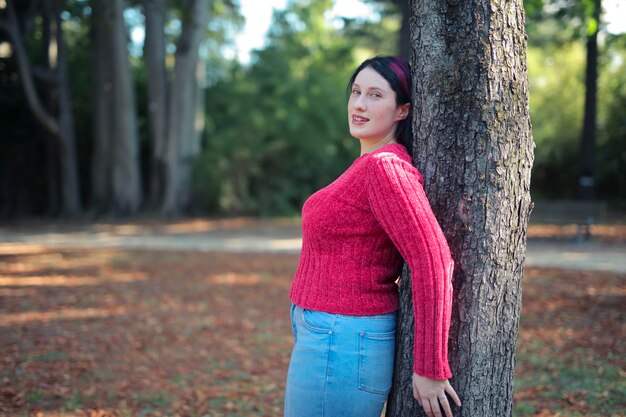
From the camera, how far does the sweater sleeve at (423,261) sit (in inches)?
67.6

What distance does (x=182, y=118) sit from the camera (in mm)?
18125

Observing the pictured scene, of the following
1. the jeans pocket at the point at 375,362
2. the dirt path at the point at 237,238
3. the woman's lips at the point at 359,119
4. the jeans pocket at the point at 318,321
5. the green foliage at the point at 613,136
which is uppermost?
the green foliage at the point at 613,136

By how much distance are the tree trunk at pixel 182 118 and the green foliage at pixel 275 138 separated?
1.96ft

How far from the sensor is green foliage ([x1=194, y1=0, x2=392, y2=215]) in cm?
1783

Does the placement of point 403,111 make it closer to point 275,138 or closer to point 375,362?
point 375,362

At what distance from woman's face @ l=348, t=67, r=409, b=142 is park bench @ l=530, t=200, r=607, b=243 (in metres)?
10.8

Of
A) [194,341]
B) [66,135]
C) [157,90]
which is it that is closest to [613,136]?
[157,90]

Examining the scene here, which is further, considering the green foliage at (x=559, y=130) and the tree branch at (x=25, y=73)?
the green foliage at (x=559, y=130)

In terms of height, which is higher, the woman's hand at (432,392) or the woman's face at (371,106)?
the woman's face at (371,106)

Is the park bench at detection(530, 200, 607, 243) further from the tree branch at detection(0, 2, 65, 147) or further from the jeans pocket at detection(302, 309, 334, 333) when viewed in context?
the tree branch at detection(0, 2, 65, 147)

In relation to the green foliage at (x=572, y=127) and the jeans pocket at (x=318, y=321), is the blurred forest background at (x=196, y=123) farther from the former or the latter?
the jeans pocket at (x=318, y=321)

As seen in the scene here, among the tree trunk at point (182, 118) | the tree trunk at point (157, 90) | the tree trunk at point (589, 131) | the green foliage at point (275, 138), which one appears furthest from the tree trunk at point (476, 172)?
the tree trunk at point (157, 90)

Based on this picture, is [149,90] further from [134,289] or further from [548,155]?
[548,155]

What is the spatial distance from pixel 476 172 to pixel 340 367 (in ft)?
2.68
